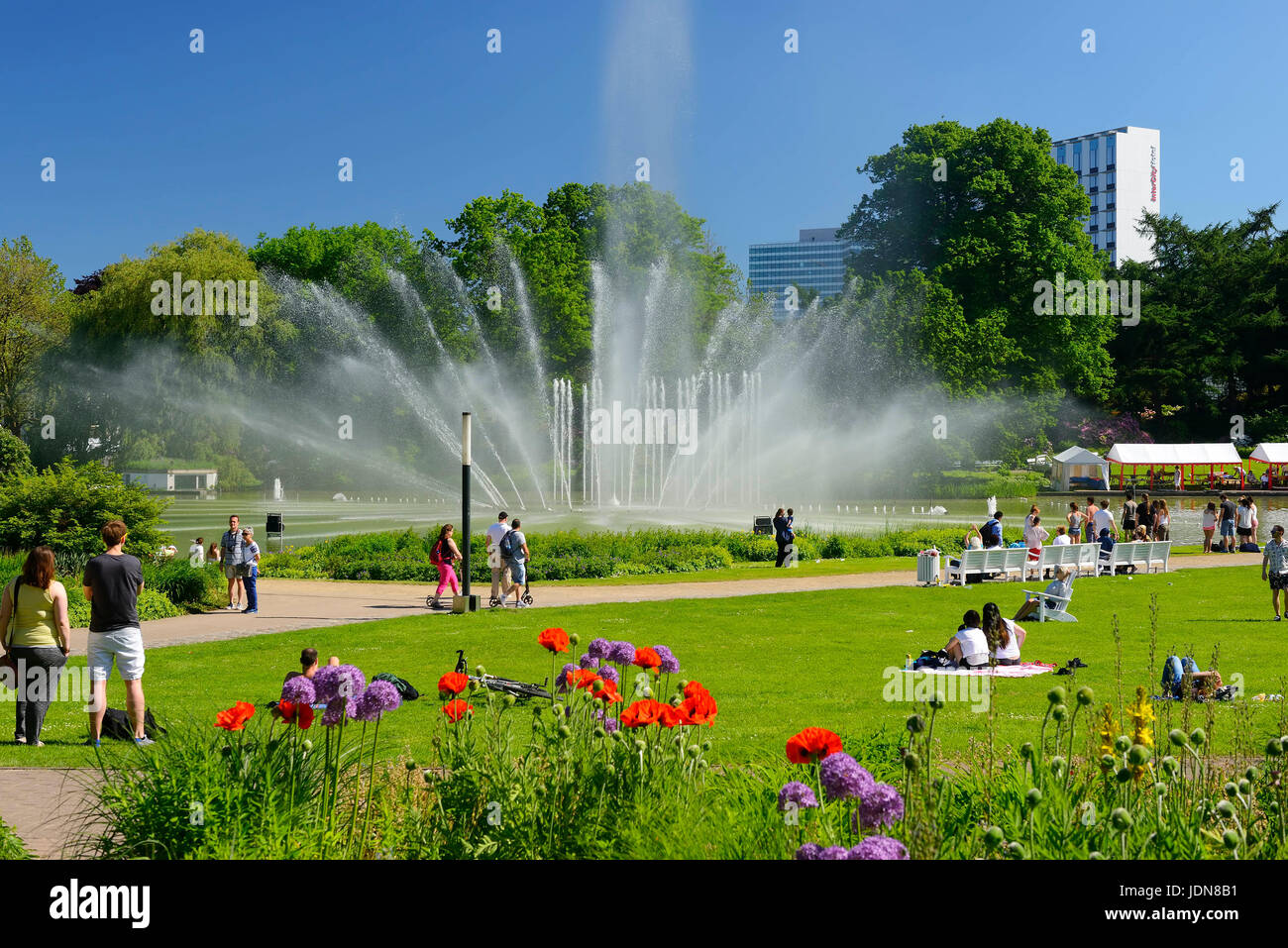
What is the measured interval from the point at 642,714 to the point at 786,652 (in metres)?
9.34

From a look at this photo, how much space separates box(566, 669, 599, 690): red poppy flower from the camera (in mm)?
5266

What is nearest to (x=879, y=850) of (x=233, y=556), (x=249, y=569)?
(x=249, y=569)

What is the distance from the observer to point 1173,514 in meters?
45.6

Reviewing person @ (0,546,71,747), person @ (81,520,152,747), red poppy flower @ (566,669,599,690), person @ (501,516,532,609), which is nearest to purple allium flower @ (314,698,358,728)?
red poppy flower @ (566,669,599,690)

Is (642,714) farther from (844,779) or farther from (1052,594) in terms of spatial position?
(1052,594)

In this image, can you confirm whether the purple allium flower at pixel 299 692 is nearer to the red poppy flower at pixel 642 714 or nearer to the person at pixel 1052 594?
the red poppy flower at pixel 642 714

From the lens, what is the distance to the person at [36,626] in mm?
8812

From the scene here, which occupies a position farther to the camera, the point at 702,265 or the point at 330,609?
the point at 702,265

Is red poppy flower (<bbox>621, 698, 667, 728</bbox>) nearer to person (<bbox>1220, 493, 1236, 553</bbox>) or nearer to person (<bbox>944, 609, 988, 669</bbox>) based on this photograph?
person (<bbox>944, 609, 988, 669</bbox>)

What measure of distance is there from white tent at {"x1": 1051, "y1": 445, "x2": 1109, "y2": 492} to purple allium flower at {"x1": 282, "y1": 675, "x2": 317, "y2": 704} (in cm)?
5646
